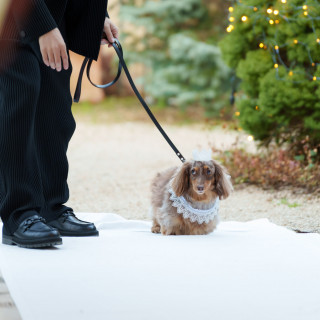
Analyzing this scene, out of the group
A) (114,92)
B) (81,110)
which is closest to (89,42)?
(81,110)

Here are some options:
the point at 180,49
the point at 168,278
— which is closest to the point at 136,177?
the point at 168,278

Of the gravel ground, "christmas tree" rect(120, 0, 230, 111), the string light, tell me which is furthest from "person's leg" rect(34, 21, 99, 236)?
"christmas tree" rect(120, 0, 230, 111)

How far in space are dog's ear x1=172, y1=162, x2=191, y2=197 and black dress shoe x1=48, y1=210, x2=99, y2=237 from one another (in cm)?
49

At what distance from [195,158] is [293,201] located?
1638 millimetres

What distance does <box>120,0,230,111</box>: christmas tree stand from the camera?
10.4 meters

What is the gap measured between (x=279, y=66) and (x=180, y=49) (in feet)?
17.6

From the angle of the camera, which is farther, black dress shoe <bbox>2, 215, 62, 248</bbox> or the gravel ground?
the gravel ground

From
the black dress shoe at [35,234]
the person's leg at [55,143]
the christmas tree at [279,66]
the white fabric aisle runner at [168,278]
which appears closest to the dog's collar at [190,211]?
the white fabric aisle runner at [168,278]

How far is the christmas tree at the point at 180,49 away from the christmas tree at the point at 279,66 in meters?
4.68

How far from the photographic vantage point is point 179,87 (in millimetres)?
10766

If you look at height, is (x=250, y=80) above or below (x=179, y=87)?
above

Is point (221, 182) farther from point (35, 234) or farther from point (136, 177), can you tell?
point (136, 177)

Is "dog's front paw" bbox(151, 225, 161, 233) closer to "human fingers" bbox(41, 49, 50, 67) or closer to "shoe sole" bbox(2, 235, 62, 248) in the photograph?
"shoe sole" bbox(2, 235, 62, 248)

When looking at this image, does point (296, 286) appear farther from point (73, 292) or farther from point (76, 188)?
point (76, 188)
